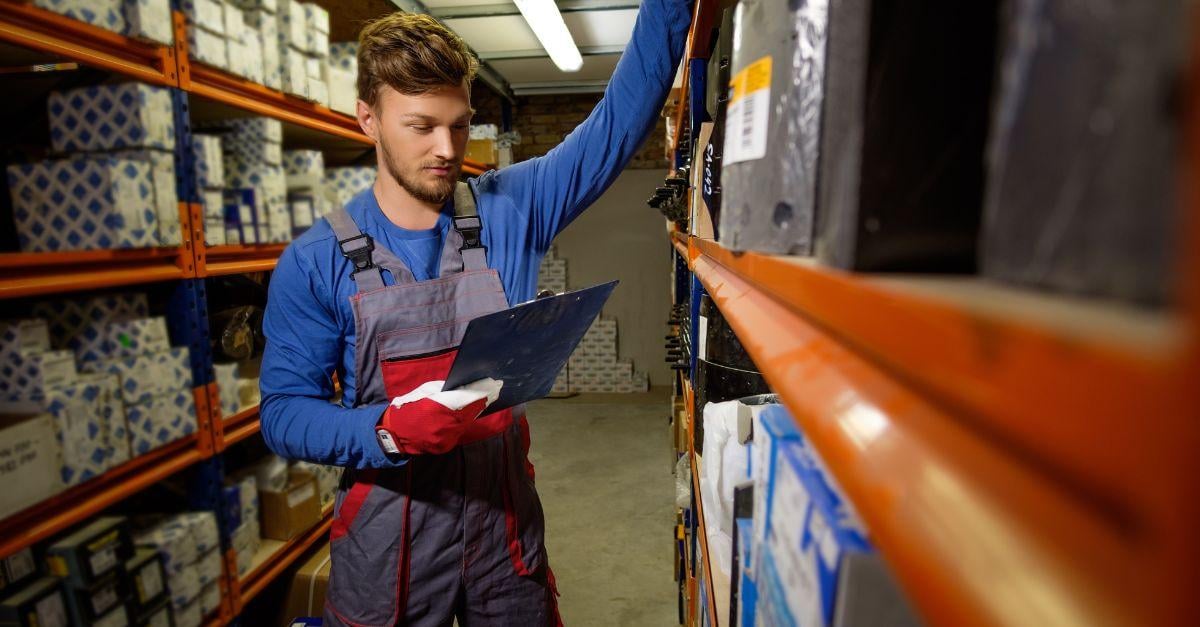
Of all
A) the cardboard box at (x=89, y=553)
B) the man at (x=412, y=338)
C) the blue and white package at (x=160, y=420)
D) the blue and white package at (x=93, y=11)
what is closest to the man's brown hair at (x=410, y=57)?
the man at (x=412, y=338)

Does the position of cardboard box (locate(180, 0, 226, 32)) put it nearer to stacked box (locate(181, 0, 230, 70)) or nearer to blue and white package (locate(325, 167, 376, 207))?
stacked box (locate(181, 0, 230, 70))

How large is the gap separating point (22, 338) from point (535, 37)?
12.6 ft

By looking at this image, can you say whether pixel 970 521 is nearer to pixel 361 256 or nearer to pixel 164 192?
pixel 361 256

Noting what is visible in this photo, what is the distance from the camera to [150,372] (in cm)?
188

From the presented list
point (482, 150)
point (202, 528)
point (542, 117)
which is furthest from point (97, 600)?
point (542, 117)

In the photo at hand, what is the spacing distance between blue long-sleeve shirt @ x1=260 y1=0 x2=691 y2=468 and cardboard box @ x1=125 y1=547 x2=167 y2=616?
91cm

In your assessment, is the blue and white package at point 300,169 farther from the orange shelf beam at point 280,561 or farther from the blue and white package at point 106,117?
the orange shelf beam at point 280,561

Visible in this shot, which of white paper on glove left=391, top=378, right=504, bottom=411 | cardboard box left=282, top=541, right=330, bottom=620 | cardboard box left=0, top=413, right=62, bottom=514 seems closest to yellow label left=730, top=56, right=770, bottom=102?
white paper on glove left=391, top=378, right=504, bottom=411

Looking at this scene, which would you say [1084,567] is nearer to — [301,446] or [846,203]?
[846,203]

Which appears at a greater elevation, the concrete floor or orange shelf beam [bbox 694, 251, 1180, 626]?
orange shelf beam [bbox 694, 251, 1180, 626]

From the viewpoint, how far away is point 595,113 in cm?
163

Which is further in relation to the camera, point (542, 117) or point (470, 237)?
point (542, 117)

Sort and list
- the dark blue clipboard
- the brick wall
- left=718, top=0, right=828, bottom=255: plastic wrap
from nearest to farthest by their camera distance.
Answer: left=718, top=0, right=828, bottom=255: plastic wrap
the dark blue clipboard
the brick wall

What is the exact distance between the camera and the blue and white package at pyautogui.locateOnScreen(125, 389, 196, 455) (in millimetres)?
1829
